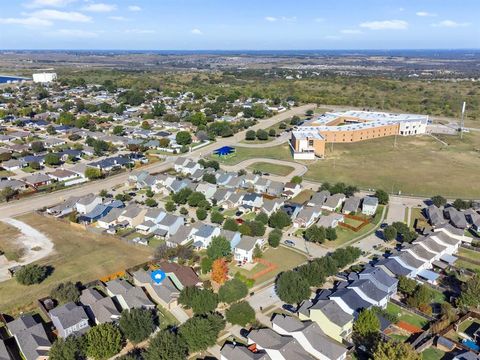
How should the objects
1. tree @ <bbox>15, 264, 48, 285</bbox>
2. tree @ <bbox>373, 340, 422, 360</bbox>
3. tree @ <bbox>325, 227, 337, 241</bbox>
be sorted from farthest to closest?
tree @ <bbox>325, 227, 337, 241</bbox> < tree @ <bbox>15, 264, 48, 285</bbox> < tree @ <bbox>373, 340, 422, 360</bbox>

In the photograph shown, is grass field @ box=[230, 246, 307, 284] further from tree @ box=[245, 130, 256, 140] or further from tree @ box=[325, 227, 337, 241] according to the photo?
tree @ box=[245, 130, 256, 140]

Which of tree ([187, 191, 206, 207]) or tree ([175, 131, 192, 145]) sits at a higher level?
tree ([175, 131, 192, 145])

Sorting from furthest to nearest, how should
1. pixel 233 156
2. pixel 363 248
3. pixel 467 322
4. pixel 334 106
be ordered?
pixel 334 106
pixel 233 156
pixel 363 248
pixel 467 322

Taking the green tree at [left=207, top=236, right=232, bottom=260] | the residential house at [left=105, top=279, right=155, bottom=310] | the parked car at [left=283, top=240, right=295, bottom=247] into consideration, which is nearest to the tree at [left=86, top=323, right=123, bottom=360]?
the residential house at [left=105, top=279, right=155, bottom=310]

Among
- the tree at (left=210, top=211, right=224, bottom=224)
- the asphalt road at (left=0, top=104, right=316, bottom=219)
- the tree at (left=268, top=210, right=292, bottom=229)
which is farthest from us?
the asphalt road at (left=0, top=104, right=316, bottom=219)

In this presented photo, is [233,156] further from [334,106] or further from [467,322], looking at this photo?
[334,106]

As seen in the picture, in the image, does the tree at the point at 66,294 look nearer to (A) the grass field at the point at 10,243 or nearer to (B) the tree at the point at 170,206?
(A) the grass field at the point at 10,243

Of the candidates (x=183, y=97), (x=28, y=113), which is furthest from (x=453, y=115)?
(x=28, y=113)
